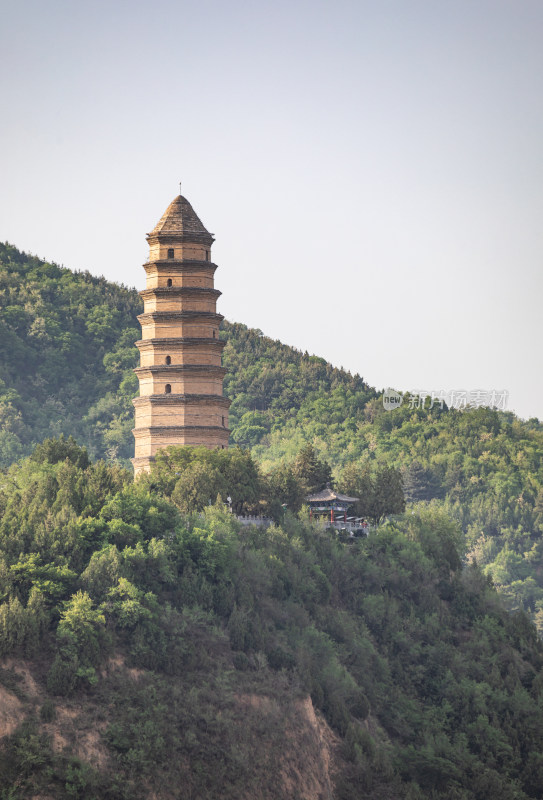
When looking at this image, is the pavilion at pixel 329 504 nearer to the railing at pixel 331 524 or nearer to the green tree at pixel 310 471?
the railing at pixel 331 524

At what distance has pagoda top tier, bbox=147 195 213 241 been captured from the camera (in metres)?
84.9

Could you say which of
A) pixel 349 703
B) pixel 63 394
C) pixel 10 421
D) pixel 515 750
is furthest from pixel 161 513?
pixel 63 394

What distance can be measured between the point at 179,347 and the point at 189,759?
2357cm

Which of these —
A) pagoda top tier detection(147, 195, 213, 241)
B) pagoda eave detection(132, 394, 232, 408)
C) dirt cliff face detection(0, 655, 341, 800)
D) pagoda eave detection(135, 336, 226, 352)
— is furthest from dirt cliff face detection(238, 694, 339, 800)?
pagoda top tier detection(147, 195, 213, 241)

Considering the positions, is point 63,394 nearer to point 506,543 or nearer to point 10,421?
point 10,421

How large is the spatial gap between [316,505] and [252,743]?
20.5 metres

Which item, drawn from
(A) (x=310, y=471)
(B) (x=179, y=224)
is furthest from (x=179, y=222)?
(A) (x=310, y=471)

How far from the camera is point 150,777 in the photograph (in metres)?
65.3

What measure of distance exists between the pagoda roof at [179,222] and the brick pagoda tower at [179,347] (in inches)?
1.9

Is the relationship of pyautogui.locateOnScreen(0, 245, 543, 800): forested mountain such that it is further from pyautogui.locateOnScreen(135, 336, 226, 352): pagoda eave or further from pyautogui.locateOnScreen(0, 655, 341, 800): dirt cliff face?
pyautogui.locateOnScreen(135, 336, 226, 352): pagoda eave

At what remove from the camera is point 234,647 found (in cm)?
7400

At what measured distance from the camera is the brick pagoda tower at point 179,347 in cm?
8400

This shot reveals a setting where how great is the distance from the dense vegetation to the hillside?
→ 51.6 meters

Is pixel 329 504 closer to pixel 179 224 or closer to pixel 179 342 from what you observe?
pixel 179 342
